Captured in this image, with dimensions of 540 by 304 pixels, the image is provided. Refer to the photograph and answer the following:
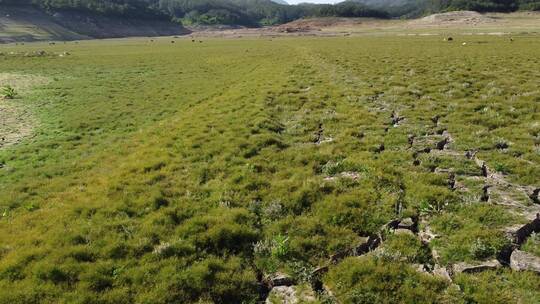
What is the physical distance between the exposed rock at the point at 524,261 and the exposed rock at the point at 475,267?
1.12 feet

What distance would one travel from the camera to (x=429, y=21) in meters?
183

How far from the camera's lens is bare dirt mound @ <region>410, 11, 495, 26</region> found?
166 meters

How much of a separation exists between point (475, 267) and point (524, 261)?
3.72ft

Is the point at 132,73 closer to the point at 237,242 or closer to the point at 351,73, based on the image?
the point at 351,73

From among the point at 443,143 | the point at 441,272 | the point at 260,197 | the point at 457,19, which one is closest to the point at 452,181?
the point at 443,143

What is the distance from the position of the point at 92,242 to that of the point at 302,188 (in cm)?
654

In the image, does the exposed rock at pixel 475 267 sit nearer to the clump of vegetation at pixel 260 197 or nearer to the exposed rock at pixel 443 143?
the clump of vegetation at pixel 260 197

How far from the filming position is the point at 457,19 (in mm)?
175875

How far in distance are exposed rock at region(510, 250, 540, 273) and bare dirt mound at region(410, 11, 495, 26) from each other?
18204 centimetres

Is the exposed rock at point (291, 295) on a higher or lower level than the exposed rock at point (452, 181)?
lower

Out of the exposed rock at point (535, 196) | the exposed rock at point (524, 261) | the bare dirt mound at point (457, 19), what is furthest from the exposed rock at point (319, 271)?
the bare dirt mound at point (457, 19)

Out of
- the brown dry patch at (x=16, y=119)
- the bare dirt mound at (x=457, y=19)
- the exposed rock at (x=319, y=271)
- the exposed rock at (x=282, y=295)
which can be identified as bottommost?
the exposed rock at (x=282, y=295)

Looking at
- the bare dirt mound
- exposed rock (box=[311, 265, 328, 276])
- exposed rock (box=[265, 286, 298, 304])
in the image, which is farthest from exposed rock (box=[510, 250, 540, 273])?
the bare dirt mound

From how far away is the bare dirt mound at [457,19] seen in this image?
166 m
